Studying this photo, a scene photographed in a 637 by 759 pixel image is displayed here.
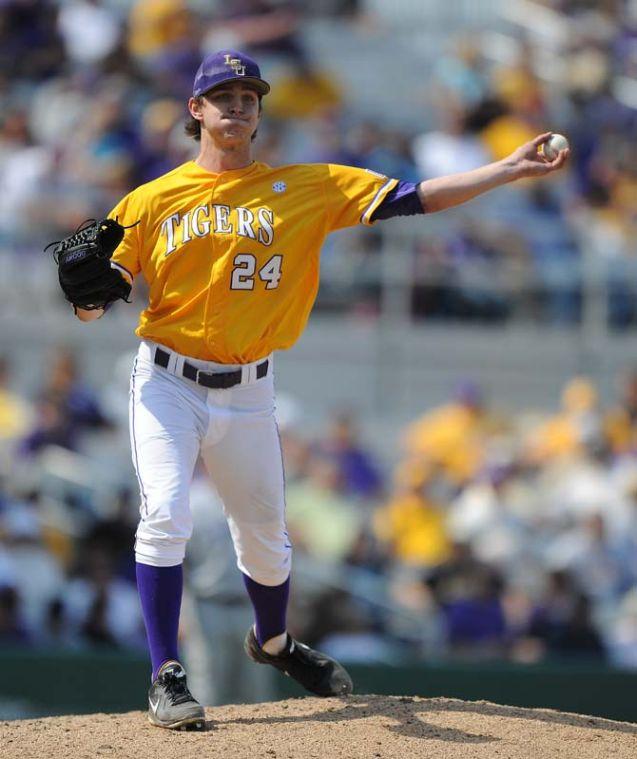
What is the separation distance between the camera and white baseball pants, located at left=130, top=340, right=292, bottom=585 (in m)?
5.26

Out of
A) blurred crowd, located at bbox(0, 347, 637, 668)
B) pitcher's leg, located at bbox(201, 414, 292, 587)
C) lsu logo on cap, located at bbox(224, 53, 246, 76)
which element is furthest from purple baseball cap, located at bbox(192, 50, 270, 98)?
blurred crowd, located at bbox(0, 347, 637, 668)

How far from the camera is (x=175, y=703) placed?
5250 mm

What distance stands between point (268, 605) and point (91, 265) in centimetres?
150

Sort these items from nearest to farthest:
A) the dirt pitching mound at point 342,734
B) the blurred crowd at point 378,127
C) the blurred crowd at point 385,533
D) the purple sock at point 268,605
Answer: the dirt pitching mound at point 342,734, the purple sock at point 268,605, the blurred crowd at point 385,533, the blurred crowd at point 378,127

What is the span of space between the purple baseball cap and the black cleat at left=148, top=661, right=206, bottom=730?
2022 mm

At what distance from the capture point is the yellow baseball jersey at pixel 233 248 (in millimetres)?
5324

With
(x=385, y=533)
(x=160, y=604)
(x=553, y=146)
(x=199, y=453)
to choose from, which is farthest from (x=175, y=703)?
(x=385, y=533)

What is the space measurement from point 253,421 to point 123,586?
14.3ft

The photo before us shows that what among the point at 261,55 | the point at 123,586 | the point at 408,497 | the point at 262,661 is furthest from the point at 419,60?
the point at 262,661

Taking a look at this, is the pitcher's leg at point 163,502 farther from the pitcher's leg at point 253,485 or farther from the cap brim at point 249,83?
the cap brim at point 249,83

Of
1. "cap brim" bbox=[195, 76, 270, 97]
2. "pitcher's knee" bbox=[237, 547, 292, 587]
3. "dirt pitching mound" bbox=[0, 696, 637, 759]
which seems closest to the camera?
"dirt pitching mound" bbox=[0, 696, 637, 759]

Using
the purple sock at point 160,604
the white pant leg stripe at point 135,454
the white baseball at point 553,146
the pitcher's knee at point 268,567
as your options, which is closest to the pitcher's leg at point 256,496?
the pitcher's knee at point 268,567

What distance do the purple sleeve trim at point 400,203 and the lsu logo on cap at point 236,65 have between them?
683 millimetres

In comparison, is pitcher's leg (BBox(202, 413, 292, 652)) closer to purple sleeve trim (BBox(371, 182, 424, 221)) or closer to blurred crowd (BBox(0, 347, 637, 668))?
purple sleeve trim (BBox(371, 182, 424, 221))
